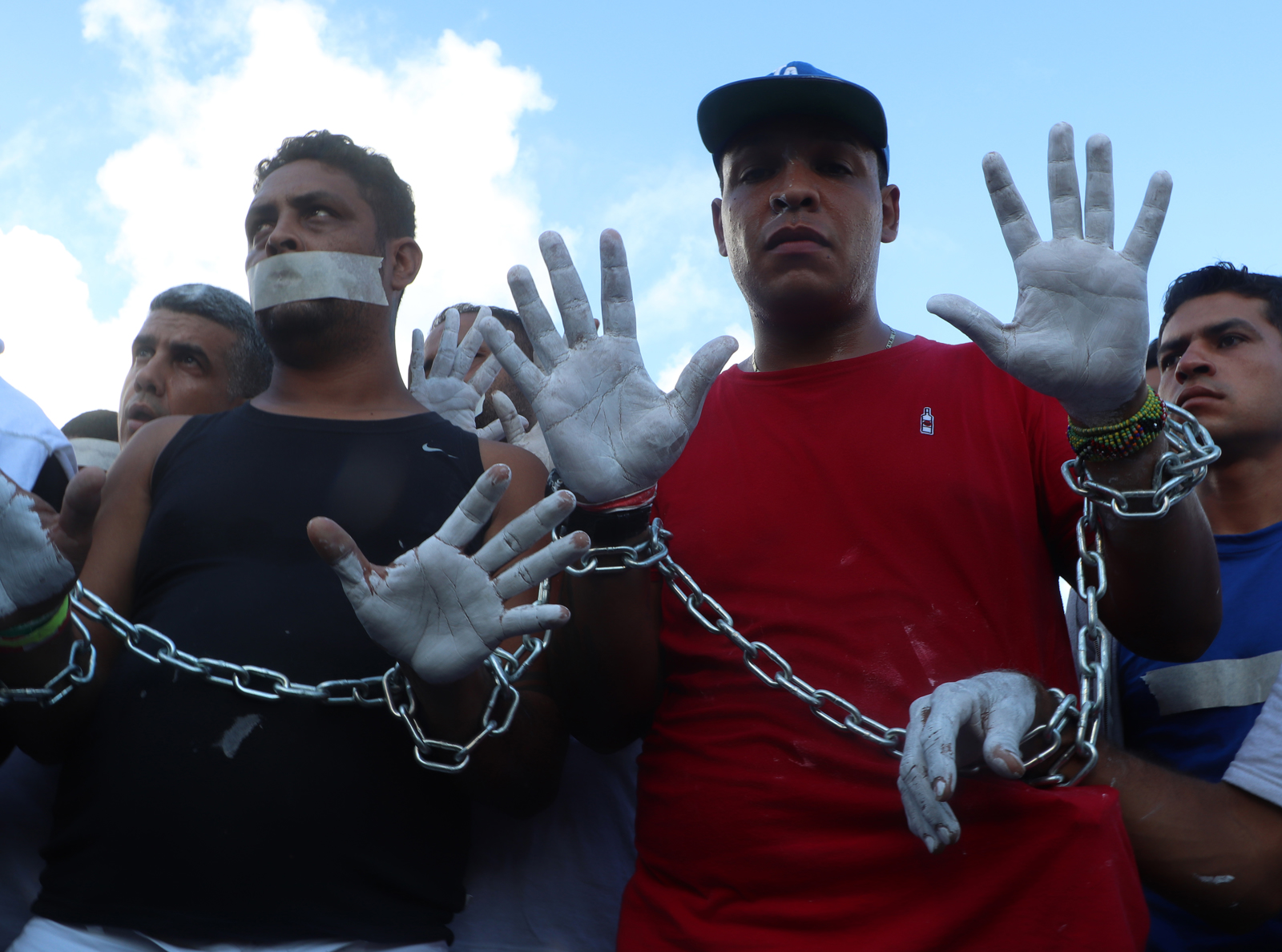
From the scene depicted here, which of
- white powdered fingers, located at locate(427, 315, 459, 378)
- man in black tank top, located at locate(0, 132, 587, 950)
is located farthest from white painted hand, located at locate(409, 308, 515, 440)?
man in black tank top, located at locate(0, 132, 587, 950)

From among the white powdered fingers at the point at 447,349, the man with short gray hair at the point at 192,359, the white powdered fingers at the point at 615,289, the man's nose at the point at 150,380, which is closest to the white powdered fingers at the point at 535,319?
the white powdered fingers at the point at 615,289

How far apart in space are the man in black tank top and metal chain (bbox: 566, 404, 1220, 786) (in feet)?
0.81

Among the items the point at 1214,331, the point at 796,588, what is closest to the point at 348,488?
the point at 796,588

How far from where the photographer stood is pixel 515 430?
12.5 ft

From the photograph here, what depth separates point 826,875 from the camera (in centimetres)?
199

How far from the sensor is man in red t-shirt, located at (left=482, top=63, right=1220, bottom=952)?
1944mm

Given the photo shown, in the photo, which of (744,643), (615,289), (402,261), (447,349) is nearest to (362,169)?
(402,261)

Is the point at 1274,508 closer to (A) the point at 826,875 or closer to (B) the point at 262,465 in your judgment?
(A) the point at 826,875

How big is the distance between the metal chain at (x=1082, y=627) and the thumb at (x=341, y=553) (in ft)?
1.35

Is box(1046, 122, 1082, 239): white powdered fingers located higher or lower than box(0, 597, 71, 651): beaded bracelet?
higher

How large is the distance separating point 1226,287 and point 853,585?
8.23 feet

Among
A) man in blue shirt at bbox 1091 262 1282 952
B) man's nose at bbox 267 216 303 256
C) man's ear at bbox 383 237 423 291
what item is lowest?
man in blue shirt at bbox 1091 262 1282 952

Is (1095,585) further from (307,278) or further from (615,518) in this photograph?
(307,278)

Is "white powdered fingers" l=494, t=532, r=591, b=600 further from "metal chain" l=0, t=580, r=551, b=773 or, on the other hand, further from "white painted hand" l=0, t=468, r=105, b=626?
"white painted hand" l=0, t=468, r=105, b=626
